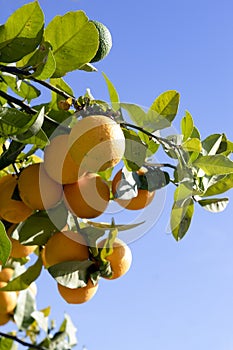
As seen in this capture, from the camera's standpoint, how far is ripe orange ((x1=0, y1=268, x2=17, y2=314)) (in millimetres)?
1731

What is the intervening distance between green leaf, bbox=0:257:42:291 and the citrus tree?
2.8 inches

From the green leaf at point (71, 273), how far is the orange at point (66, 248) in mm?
17

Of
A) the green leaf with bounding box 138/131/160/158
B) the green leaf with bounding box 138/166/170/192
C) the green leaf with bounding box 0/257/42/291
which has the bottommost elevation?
the green leaf with bounding box 0/257/42/291

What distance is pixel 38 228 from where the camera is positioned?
1321 millimetres

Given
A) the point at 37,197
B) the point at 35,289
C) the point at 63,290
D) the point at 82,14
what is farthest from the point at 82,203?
the point at 35,289

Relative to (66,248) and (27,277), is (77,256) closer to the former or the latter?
(66,248)

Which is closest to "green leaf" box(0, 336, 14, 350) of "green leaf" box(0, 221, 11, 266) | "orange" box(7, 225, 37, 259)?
"orange" box(7, 225, 37, 259)

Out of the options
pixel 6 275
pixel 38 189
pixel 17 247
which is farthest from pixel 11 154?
pixel 6 275

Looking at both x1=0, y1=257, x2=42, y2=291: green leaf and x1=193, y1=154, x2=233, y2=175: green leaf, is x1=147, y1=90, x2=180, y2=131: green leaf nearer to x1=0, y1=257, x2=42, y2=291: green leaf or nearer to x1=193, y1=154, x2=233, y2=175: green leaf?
x1=193, y1=154, x2=233, y2=175: green leaf

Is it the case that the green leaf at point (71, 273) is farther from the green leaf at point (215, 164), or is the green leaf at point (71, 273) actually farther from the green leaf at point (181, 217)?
the green leaf at point (215, 164)

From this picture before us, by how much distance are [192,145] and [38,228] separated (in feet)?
1.18

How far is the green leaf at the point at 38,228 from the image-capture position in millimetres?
1300

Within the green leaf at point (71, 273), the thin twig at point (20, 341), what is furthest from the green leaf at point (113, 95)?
the thin twig at point (20, 341)

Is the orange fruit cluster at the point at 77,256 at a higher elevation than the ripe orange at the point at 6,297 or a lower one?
higher
